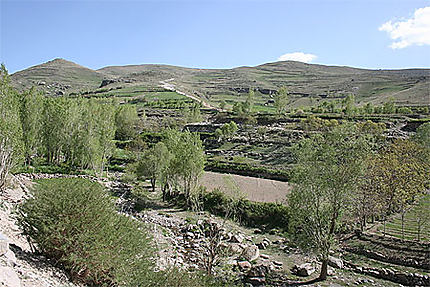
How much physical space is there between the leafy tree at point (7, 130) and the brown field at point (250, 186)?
2087 cm

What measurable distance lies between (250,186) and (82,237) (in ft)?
103

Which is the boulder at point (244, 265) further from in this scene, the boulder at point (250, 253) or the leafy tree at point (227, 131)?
the leafy tree at point (227, 131)

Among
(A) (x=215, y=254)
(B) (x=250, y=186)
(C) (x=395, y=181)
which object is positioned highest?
(C) (x=395, y=181)

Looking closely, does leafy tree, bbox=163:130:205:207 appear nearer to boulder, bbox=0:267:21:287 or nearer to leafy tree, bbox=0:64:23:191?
leafy tree, bbox=0:64:23:191

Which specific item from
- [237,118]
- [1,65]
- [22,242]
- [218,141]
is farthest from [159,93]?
[22,242]

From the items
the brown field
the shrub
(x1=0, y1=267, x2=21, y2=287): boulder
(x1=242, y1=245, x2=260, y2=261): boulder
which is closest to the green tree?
the brown field

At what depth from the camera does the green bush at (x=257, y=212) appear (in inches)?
1125

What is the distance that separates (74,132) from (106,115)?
4.78 meters

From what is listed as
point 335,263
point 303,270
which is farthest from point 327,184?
point 335,263

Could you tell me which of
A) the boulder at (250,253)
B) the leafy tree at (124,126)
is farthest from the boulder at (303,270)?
the leafy tree at (124,126)

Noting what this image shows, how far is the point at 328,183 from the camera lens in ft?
62.2

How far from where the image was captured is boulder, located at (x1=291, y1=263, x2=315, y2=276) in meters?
19.5

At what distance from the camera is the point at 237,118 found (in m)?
89.8

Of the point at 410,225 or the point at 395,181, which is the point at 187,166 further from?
the point at 410,225
